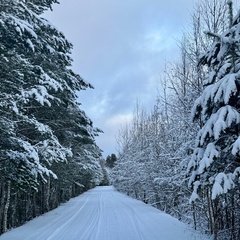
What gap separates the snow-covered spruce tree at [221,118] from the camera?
16.4 ft

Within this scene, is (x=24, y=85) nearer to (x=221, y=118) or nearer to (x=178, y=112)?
(x=178, y=112)

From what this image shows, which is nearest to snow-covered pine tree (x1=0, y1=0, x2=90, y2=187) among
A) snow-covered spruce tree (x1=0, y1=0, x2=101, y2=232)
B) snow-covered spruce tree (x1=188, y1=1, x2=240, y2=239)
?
snow-covered spruce tree (x1=0, y1=0, x2=101, y2=232)

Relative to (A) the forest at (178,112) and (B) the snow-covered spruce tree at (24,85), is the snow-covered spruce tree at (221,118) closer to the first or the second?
(A) the forest at (178,112)

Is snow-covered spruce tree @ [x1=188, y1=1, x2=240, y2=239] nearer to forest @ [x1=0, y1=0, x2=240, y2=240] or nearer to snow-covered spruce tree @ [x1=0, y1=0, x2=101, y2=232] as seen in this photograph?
forest @ [x1=0, y1=0, x2=240, y2=240]

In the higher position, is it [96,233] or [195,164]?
[195,164]

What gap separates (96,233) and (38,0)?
8573 millimetres

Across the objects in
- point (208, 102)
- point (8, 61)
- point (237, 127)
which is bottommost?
point (237, 127)

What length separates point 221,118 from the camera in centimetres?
505

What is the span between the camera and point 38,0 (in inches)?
456

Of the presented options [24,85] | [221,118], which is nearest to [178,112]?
[24,85]

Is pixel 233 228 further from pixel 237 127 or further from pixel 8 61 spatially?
pixel 8 61

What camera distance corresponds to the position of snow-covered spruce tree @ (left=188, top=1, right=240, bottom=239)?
4.98 meters

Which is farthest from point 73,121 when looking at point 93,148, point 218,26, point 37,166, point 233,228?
point 93,148

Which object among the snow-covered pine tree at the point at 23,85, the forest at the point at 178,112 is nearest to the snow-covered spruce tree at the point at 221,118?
the forest at the point at 178,112
